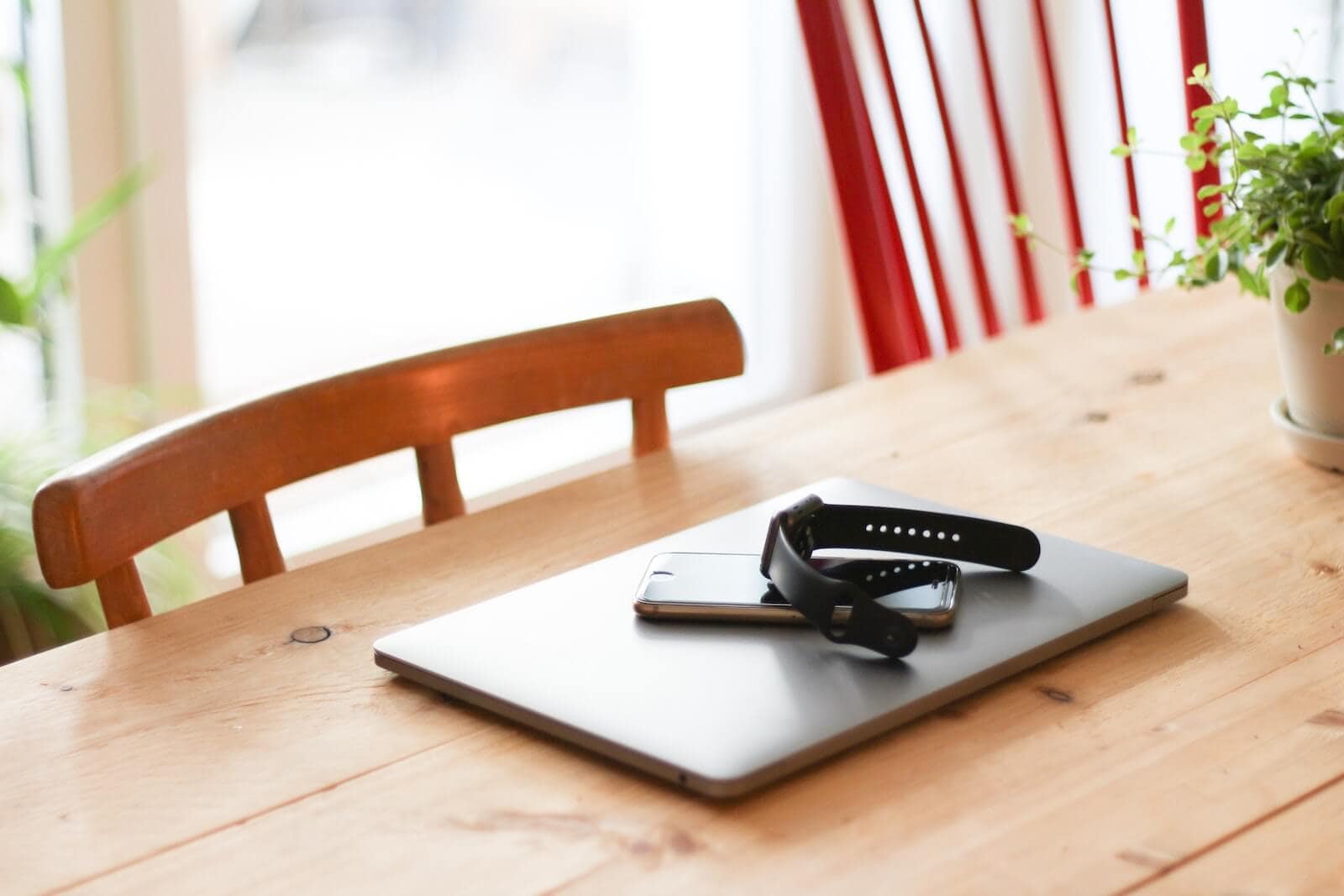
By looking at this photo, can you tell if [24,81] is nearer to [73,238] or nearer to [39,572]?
[73,238]

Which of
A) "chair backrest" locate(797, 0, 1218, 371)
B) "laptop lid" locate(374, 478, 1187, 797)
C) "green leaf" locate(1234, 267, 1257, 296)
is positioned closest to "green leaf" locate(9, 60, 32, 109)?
"chair backrest" locate(797, 0, 1218, 371)

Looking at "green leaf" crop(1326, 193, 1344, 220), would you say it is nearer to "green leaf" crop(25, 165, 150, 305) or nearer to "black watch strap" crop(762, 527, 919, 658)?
"black watch strap" crop(762, 527, 919, 658)

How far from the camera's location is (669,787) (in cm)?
61

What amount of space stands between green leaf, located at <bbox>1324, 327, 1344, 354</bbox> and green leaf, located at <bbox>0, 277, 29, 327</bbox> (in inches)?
47.5

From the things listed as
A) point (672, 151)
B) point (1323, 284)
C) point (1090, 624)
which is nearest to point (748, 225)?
point (672, 151)

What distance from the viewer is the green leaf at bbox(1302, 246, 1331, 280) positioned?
879mm

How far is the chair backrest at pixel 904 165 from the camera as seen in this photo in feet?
4.37

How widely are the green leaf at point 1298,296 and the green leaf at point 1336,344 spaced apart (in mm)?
25

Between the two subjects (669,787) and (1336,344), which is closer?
(669,787)

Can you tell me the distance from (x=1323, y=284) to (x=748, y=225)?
1.85m

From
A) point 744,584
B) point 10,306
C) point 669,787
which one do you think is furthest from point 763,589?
point 10,306

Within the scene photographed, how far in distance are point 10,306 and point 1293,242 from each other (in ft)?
3.93

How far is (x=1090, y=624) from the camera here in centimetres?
72

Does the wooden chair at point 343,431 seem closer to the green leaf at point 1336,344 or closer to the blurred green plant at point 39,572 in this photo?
the green leaf at point 1336,344
